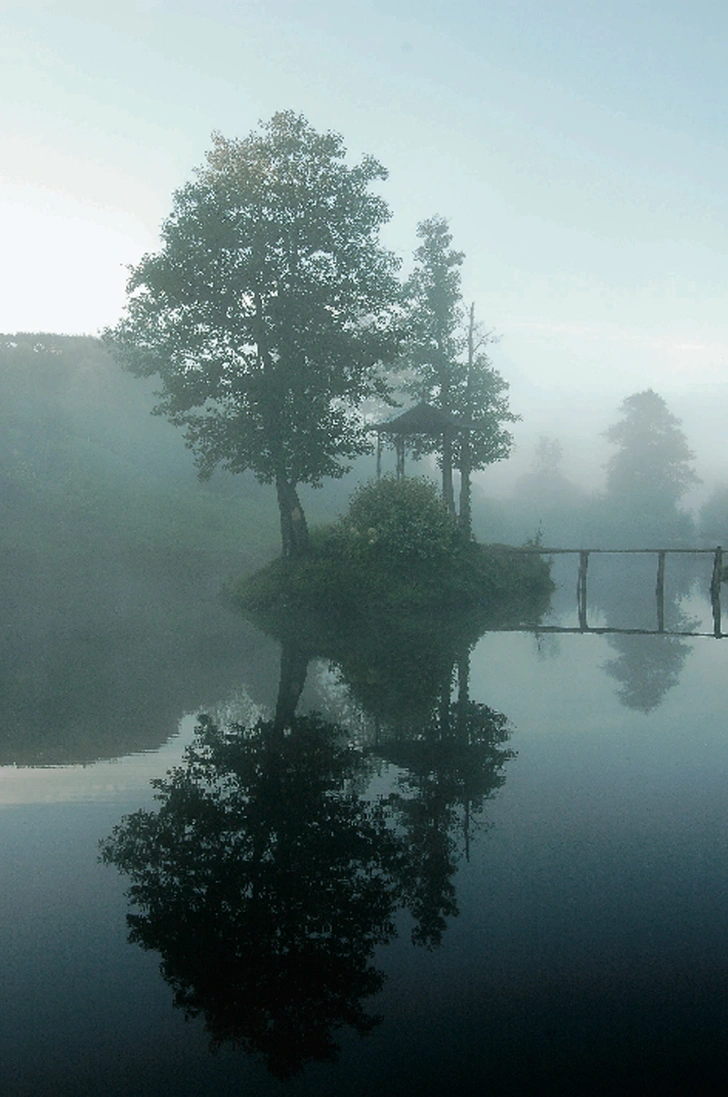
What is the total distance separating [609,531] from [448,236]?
45480 mm

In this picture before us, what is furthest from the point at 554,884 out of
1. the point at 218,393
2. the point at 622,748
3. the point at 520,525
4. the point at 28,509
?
the point at 520,525

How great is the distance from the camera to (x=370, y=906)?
20.5 feet

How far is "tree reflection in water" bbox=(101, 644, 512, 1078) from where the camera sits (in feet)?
16.5

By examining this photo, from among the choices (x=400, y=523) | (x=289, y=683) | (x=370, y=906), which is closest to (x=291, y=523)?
(x=400, y=523)

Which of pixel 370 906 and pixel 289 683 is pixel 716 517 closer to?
pixel 289 683

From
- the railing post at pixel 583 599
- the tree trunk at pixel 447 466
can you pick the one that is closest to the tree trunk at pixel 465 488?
the tree trunk at pixel 447 466

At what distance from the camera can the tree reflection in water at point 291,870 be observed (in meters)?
5.04

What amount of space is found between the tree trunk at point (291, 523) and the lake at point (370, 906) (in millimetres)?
20159

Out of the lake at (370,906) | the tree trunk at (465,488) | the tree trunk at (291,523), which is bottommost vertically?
the lake at (370,906)

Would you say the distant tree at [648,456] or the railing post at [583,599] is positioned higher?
the distant tree at [648,456]

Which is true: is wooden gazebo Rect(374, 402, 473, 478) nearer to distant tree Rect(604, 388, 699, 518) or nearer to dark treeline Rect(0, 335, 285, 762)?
dark treeline Rect(0, 335, 285, 762)

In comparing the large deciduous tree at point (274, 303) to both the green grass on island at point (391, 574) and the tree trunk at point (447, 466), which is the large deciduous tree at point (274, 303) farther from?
the tree trunk at point (447, 466)

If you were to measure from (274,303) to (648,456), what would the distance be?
70875 millimetres

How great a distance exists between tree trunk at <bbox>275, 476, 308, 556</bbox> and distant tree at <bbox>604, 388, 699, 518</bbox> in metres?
64.4
